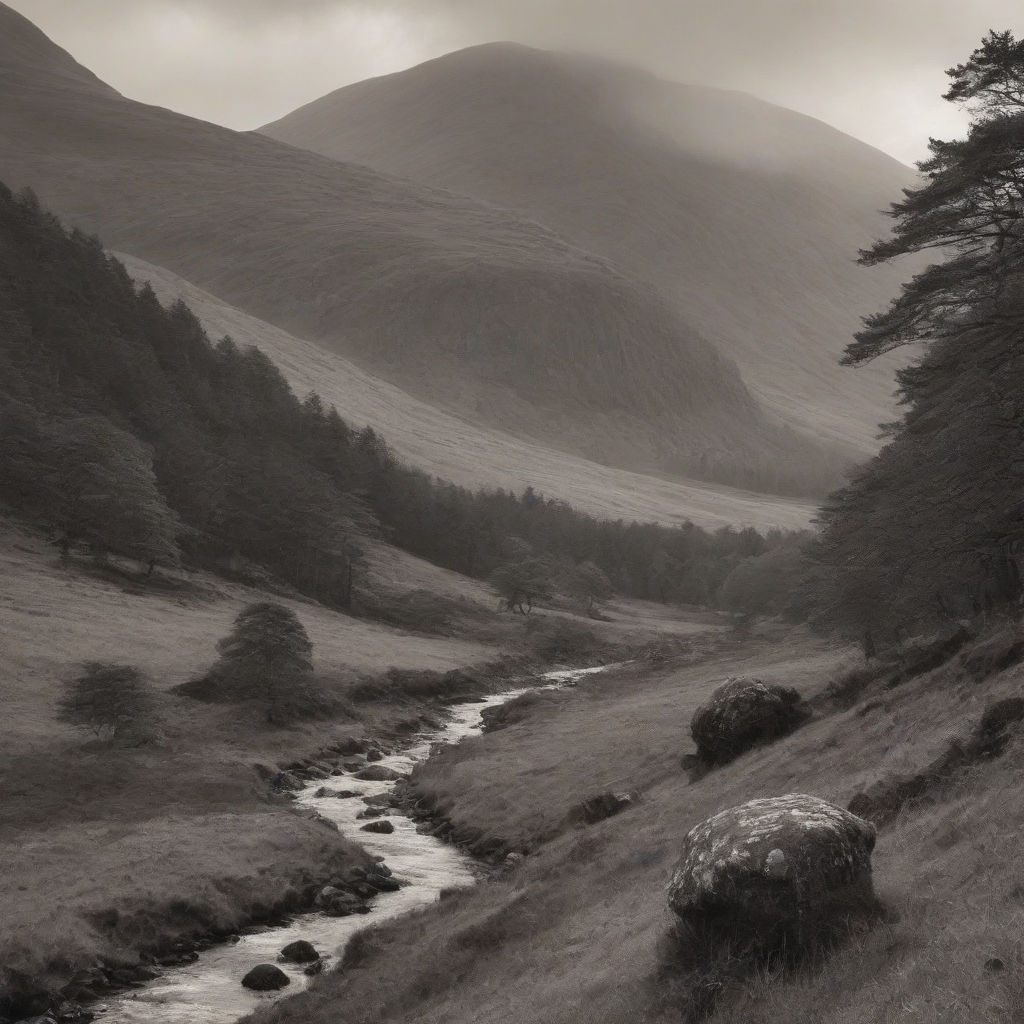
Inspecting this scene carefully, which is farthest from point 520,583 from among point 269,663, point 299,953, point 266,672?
point 299,953

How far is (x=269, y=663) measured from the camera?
6419 centimetres

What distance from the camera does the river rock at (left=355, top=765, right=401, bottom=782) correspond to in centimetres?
5519

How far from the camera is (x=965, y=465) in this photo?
32438mm

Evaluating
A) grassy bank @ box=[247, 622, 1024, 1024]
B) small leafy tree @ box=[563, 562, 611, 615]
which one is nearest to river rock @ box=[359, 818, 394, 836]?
grassy bank @ box=[247, 622, 1024, 1024]

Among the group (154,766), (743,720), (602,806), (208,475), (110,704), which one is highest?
(743,720)

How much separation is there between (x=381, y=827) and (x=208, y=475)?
82398 millimetres

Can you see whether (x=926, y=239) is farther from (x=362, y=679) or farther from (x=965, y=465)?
(x=362, y=679)

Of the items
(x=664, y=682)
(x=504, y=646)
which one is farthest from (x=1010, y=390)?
(x=504, y=646)

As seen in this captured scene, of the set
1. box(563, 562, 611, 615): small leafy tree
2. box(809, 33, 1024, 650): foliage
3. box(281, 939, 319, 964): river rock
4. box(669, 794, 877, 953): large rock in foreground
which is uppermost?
box(809, 33, 1024, 650): foliage

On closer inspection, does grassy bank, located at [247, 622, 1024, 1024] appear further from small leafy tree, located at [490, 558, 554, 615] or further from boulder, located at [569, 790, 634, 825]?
small leafy tree, located at [490, 558, 554, 615]

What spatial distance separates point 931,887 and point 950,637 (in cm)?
2280

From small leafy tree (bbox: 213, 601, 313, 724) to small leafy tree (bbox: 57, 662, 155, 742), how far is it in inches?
426

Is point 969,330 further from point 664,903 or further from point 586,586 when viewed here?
point 586,586

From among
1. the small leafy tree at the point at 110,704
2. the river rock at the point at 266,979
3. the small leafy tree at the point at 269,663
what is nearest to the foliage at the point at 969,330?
the river rock at the point at 266,979
